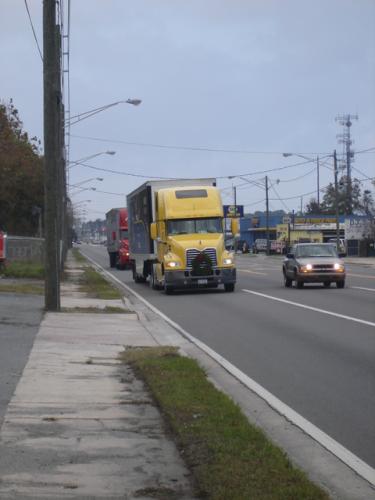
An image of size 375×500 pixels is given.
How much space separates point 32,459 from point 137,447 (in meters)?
0.97

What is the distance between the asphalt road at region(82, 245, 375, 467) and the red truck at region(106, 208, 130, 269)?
23.1 metres

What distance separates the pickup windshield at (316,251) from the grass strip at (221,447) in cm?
1971

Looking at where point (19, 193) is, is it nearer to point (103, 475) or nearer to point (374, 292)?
point (374, 292)

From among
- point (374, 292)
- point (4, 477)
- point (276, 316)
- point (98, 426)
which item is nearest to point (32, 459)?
point (4, 477)

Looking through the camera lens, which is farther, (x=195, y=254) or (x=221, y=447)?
(x=195, y=254)

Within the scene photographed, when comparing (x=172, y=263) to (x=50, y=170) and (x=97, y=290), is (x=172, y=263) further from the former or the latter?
(x=50, y=170)

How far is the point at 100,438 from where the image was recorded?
309 inches

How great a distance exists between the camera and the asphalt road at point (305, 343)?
30.7ft

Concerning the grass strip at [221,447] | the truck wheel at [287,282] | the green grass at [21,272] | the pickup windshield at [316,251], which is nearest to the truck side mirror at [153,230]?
the pickup windshield at [316,251]

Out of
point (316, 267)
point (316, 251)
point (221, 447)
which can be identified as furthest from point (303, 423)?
point (316, 251)

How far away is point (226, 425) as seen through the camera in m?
8.03

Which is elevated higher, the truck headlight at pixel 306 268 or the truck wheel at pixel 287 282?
the truck headlight at pixel 306 268

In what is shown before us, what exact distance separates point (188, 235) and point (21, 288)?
5660 mm

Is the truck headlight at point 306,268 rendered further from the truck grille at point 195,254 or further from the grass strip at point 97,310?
the grass strip at point 97,310
